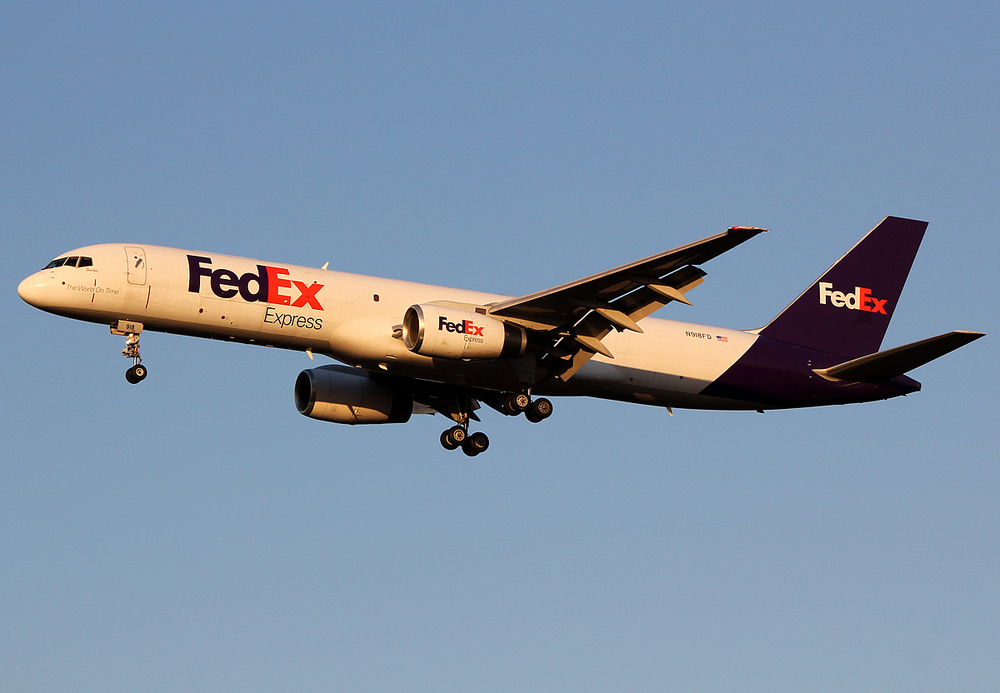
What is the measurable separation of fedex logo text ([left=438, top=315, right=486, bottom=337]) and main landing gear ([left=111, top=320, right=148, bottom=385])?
8.18m

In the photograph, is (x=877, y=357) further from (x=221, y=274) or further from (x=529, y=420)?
(x=221, y=274)

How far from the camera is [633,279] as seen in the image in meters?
32.2

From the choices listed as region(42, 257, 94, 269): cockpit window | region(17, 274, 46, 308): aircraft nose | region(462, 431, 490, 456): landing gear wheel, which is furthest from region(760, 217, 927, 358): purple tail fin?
region(17, 274, 46, 308): aircraft nose

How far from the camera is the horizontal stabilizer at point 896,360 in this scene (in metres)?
33.0

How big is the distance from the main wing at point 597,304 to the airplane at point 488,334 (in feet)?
0.16

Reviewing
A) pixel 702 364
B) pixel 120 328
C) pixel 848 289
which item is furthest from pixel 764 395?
pixel 120 328

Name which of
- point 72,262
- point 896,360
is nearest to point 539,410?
point 896,360

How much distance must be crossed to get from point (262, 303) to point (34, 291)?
5.93 meters

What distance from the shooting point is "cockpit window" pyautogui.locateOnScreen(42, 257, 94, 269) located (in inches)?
1294

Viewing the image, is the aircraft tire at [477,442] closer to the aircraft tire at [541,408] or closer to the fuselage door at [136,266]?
the aircraft tire at [541,408]

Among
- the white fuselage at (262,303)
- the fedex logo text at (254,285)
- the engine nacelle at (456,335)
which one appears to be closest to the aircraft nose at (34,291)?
the white fuselage at (262,303)

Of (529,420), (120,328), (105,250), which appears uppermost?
(105,250)

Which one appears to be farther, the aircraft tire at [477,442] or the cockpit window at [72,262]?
the aircraft tire at [477,442]

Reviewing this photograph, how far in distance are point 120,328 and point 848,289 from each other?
2273cm
